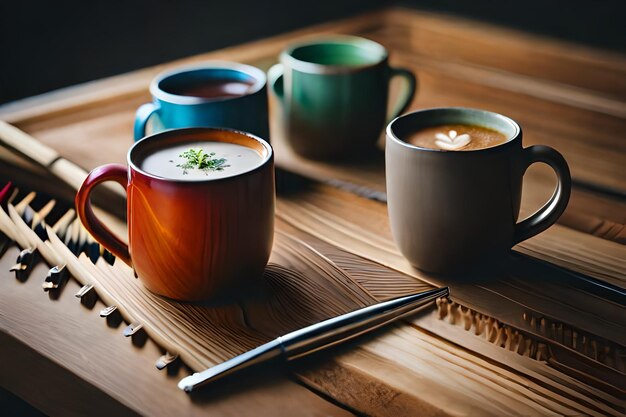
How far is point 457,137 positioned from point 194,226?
27cm

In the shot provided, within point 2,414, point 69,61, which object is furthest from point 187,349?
point 69,61

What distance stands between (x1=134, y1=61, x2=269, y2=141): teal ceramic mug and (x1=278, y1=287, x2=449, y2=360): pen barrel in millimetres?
297

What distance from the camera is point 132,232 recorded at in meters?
0.65

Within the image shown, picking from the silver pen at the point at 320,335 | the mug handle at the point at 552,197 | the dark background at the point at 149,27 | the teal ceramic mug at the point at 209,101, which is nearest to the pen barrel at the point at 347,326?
the silver pen at the point at 320,335

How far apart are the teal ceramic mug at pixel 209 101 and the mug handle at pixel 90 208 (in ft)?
0.53

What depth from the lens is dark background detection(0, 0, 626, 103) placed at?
188cm

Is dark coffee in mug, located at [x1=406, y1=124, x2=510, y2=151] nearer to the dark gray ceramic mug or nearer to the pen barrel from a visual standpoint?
the dark gray ceramic mug

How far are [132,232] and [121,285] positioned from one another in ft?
0.20

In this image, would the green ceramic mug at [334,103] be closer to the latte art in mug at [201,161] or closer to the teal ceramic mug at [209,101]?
the teal ceramic mug at [209,101]

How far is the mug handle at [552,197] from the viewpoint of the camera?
668 mm

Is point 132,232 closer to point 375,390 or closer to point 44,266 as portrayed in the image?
point 44,266

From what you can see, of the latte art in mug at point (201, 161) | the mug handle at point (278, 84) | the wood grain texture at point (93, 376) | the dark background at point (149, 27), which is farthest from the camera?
the dark background at point (149, 27)

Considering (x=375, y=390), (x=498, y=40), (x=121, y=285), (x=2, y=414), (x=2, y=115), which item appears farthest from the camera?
(x=498, y=40)

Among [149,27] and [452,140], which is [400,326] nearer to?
[452,140]
